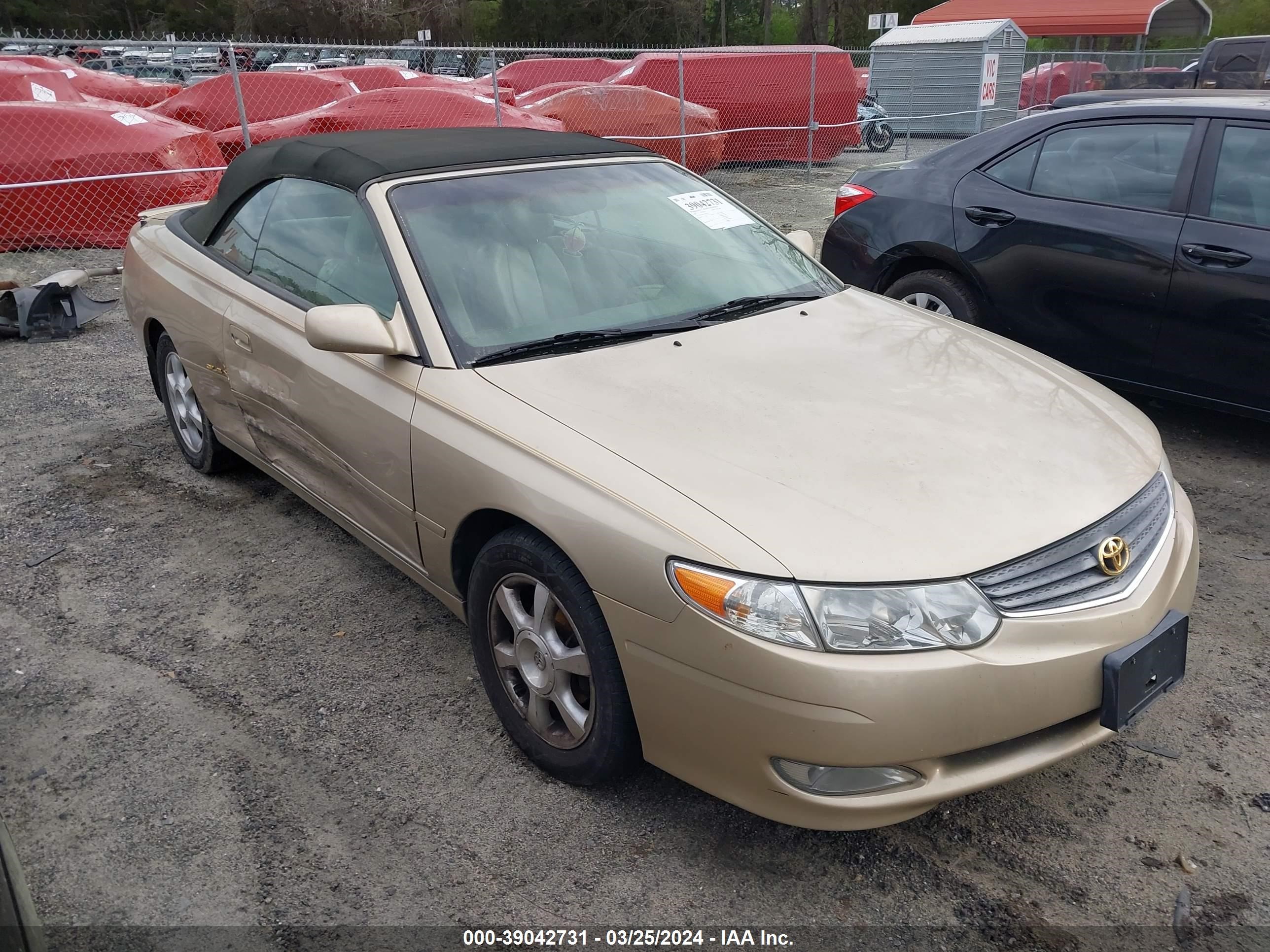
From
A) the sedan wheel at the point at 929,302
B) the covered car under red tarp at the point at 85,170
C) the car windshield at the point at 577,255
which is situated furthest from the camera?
the covered car under red tarp at the point at 85,170

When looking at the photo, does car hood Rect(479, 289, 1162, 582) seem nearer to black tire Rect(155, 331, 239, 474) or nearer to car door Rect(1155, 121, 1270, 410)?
car door Rect(1155, 121, 1270, 410)

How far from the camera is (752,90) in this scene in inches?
656

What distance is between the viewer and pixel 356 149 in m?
3.58

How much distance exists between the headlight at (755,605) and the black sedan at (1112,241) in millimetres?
3287

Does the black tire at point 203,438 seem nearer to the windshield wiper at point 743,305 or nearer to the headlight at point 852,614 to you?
the windshield wiper at point 743,305

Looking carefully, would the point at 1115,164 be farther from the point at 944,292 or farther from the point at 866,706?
the point at 866,706

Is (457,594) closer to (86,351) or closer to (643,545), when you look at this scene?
(643,545)

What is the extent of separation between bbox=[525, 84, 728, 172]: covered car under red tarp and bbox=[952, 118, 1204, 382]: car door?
941 cm

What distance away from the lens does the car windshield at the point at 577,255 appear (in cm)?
308

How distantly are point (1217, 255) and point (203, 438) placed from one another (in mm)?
4538

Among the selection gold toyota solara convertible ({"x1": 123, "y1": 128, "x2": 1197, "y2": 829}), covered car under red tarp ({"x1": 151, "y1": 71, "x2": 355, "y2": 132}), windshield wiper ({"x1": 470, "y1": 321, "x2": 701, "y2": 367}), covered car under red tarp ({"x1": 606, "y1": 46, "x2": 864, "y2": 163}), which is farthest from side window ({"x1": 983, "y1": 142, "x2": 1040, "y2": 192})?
covered car under red tarp ({"x1": 606, "y1": 46, "x2": 864, "y2": 163})

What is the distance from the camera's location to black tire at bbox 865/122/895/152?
2006cm

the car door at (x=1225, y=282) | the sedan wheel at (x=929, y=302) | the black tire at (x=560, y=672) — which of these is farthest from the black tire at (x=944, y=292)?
the black tire at (x=560, y=672)

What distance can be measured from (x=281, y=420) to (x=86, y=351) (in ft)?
14.0
